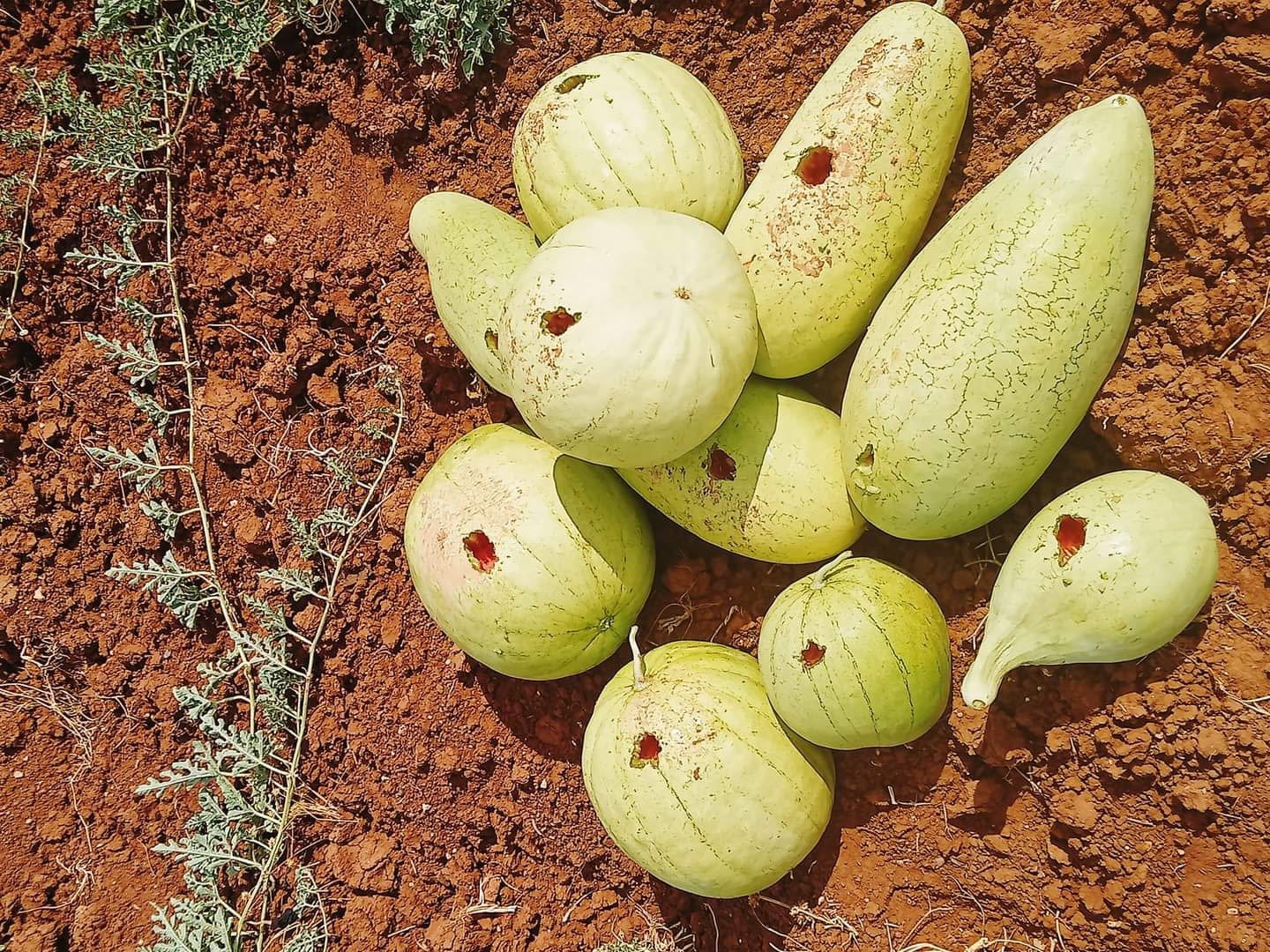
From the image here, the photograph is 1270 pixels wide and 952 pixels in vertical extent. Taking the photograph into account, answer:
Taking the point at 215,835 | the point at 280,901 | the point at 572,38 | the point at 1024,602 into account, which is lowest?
the point at 280,901

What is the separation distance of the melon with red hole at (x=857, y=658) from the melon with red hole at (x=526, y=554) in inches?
18.8

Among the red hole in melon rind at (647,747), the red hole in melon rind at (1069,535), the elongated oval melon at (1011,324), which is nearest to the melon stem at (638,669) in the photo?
the red hole in melon rind at (647,747)

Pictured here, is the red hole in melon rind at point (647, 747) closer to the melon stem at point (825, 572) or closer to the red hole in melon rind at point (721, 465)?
the melon stem at point (825, 572)

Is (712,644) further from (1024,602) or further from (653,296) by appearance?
(653,296)

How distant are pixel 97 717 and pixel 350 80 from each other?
232 centimetres

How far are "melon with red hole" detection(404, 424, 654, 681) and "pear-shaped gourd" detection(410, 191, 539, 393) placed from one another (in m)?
0.25

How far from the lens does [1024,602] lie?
6.81ft

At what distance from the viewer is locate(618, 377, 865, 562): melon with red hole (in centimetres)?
237

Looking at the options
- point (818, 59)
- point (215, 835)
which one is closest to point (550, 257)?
point (818, 59)

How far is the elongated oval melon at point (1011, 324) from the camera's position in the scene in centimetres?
196

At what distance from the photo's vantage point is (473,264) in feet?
8.23

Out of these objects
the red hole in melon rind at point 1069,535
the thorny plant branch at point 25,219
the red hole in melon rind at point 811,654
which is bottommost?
the red hole in melon rind at point 811,654

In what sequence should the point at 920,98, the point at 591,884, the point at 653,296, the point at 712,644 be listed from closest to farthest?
the point at 653,296 → the point at 920,98 → the point at 712,644 → the point at 591,884

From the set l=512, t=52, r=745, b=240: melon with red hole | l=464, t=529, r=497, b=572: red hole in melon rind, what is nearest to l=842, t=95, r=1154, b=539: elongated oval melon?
l=512, t=52, r=745, b=240: melon with red hole
